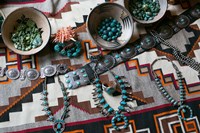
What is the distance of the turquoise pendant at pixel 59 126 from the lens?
119 centimetres

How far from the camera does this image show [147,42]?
138 cm

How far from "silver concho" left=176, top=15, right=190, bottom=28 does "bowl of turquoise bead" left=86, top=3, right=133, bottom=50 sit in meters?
0.26

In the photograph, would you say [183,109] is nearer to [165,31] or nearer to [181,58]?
[181,58]

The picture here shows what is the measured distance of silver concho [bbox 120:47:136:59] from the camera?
1348 millimetres

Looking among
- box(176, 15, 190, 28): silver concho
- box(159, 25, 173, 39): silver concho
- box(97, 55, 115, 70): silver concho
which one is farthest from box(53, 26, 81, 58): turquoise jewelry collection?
box(176, 15, 190, 28): silver concho

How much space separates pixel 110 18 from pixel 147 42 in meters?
0.21

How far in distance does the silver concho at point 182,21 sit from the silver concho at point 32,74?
0.73 meters

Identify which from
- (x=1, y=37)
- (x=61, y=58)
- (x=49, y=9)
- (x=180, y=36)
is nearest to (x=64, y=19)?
(x=49, y=9)

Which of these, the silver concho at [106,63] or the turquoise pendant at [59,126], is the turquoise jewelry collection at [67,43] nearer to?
the silver concho at [106,63]

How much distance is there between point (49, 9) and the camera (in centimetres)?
146

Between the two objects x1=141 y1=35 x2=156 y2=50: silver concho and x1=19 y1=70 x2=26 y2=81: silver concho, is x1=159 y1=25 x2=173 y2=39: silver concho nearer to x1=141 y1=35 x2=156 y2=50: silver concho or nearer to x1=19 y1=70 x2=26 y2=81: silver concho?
x1=141 y1=35 x2=156 y2=50: silver concho

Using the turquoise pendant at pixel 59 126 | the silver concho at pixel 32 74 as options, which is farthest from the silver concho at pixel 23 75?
the turquoise pendant at pixel 59 126

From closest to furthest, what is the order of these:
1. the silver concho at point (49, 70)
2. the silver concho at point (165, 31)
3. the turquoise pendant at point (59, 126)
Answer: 1. the turquoise pendant at point (59, 126)
2. the silver concho at point (49, 70)
3. the silver concho at point (165, 31)

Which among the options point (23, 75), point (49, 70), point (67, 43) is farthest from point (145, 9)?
point (23, 75)
